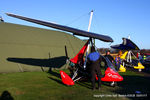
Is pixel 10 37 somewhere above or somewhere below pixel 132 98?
above

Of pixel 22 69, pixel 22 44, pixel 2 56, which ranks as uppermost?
pixel 22 44

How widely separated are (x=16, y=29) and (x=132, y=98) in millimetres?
11258

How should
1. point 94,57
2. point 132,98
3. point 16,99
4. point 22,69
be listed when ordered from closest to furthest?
point 16,99, point 132,98, point 94,57, point 22,69

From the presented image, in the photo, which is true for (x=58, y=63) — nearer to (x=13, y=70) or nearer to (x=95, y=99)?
(x=13, y=70)

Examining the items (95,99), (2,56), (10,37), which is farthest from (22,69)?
(95,99)

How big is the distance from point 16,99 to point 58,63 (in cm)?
981

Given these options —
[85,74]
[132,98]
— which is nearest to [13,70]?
[85,74]

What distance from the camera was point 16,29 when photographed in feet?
43.8

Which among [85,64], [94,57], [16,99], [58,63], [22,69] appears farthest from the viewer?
[58,63]

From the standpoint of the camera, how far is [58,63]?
15.3 metres

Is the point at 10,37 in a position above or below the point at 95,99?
above

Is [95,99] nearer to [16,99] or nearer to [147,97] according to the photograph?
[147,97]

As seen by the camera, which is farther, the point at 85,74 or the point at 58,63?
the point at 58,63

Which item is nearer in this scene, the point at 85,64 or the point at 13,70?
the point at 85,64
